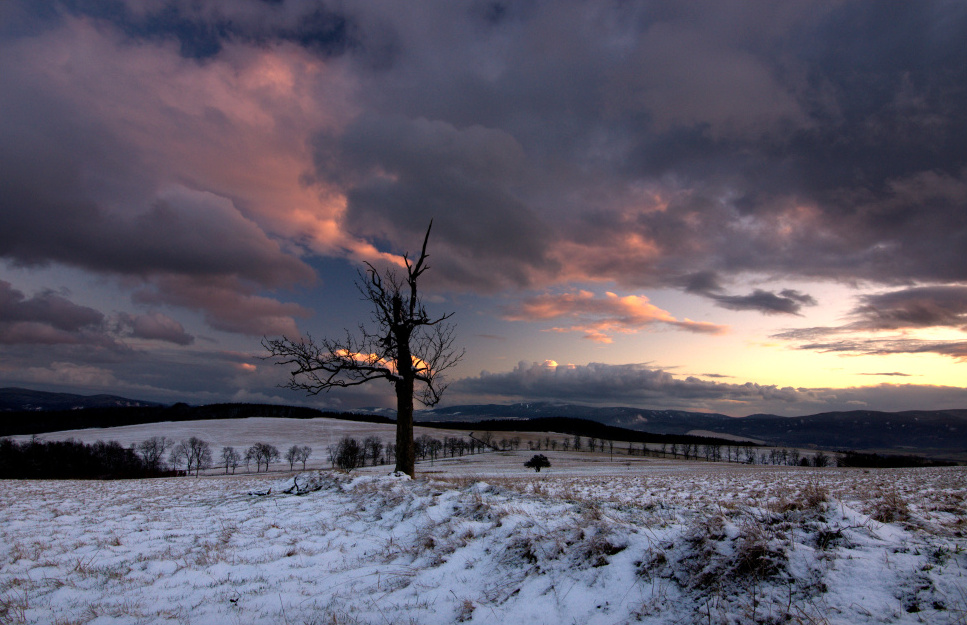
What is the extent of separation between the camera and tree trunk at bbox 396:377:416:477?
14531mm

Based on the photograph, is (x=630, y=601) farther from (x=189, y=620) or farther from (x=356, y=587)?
(x=189, y=620)

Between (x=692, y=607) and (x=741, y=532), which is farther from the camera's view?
(x=741, y=532)

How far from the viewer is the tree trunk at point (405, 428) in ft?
47.7

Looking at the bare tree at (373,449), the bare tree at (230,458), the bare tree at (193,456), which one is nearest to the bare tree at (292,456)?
the bare tree at (230,458)

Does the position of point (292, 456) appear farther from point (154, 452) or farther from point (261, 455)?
point (154, 452)

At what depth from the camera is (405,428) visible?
15008 mm

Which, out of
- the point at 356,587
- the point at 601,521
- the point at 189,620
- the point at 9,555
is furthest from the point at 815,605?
the point at 9,555

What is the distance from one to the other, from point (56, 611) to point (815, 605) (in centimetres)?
724

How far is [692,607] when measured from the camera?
348 cm

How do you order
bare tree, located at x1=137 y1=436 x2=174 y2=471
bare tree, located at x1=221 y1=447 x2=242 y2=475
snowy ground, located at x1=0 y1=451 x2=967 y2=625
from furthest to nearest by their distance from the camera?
bare tree, located at x1=221 y1=447 x2=242 y2=475 → bare tree, located at x1=137 y1=436 x2=174 y2=471 → snowy ground, located at x1=0 y1=451 x2=967 y2=625

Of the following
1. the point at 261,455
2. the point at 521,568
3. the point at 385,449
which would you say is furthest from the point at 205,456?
the point at 521,568

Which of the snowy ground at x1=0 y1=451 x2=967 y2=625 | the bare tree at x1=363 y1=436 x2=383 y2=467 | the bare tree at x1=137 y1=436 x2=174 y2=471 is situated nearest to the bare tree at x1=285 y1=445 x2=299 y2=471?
the bare tree at x1=363 y1=436 x2=383 y2=467

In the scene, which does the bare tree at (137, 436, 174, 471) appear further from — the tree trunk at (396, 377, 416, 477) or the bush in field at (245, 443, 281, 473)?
the tree trunk at (396, 377, 416, 477)

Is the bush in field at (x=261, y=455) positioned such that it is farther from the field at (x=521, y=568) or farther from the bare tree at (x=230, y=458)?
the field at (x=521, y=568)
